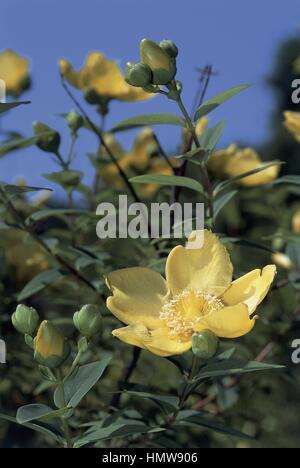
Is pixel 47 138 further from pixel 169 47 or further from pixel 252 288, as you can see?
pixel 252 288

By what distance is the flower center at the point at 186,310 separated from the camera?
32.2 inches

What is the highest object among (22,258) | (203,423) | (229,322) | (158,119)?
(158,119)

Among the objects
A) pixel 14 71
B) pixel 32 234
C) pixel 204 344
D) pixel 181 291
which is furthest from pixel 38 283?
pixel 14 71

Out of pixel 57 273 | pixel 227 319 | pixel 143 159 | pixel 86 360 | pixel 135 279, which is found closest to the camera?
pixel 227 319

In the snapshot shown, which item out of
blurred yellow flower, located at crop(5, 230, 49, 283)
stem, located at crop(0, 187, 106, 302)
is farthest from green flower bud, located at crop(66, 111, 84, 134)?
blurred yellow flower, located at crop(5, 230, 49, 283)

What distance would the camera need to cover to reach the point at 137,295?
84cm

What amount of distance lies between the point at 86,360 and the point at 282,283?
0.36 m

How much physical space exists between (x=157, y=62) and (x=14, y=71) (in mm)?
656

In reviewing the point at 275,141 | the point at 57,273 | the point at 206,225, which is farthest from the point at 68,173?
the point at 275,141

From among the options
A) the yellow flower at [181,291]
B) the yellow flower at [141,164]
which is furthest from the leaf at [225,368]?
the yellow flower at [141,164]

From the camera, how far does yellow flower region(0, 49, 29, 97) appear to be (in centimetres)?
142

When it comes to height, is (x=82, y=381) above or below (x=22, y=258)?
below
